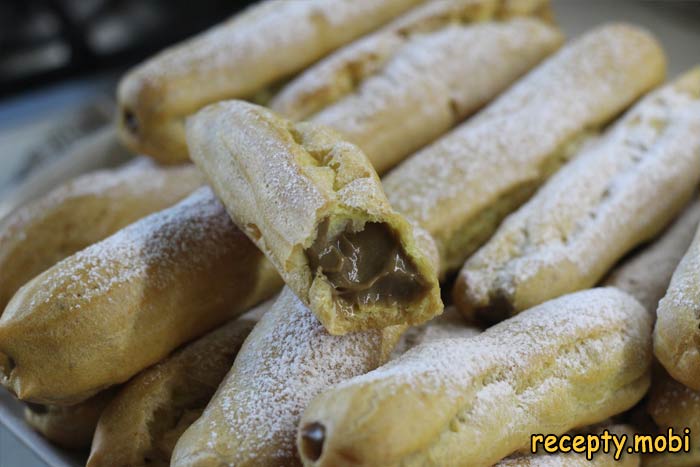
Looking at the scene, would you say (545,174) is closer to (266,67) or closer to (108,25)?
(266,67)

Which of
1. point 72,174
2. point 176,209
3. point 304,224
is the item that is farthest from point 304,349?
point 72,174

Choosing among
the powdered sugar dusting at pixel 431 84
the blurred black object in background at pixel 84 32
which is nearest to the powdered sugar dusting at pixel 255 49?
the powdered sugar dusting at pixel 431 84

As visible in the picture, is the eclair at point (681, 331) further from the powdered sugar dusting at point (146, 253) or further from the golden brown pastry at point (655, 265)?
the powdered sugar dusting at point (146, 253)

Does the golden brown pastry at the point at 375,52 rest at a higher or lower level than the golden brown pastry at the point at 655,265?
higher

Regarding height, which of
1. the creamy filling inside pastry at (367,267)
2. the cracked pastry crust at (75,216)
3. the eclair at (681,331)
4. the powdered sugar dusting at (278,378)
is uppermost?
the cracked pastry crust at (75,216)

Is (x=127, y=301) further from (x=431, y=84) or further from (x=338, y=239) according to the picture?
(x=431, y=84)
